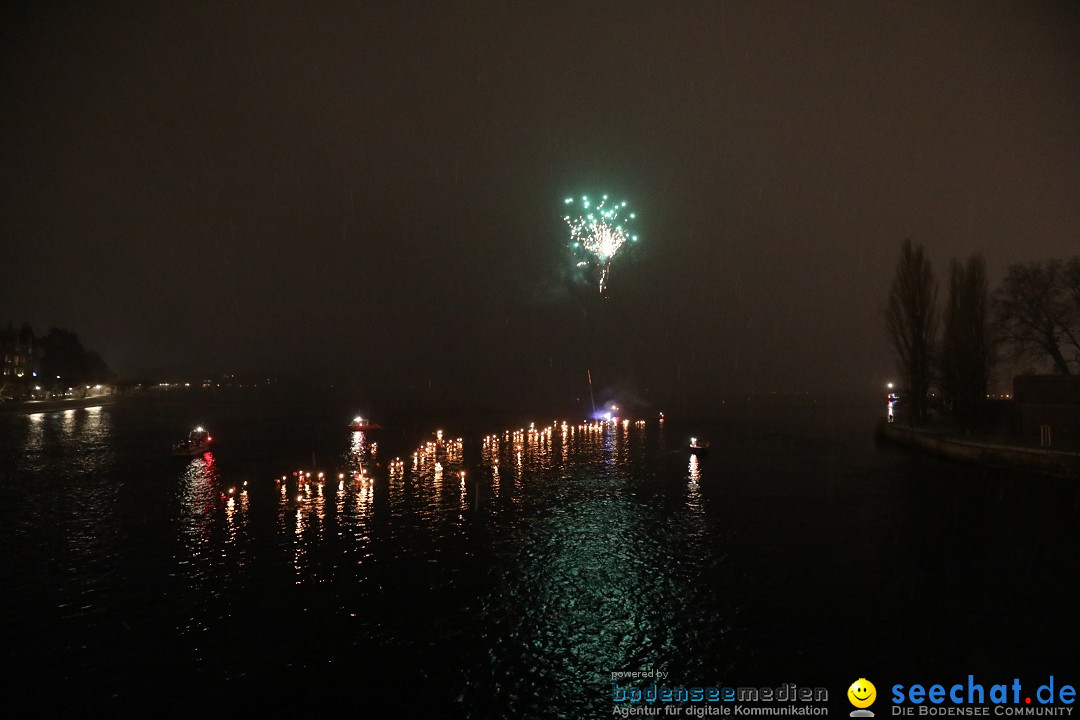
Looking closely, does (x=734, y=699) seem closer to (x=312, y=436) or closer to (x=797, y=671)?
(x=797, y=671)

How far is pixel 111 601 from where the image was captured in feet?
67.7

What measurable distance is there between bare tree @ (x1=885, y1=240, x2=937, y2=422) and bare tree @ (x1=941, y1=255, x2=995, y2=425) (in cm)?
484

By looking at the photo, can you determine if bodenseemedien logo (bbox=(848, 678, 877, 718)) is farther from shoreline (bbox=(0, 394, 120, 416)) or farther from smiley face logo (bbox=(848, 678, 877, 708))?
shoreline (bbox=(0, 394, 120, 416))

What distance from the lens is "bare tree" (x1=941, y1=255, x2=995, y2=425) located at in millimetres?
58562

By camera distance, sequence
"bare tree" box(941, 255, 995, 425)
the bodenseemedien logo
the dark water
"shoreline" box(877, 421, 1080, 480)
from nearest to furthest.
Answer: the bodenseemedien logo → the dark water → "shoreline" box(877, 421, 1080, 480) → "bare tree" box(941, 255, 995, 425)

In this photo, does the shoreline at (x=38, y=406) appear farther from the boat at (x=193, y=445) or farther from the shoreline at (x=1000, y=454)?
the shoreline at (x=1000, y=454)

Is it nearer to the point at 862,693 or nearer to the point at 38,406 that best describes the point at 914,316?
the point at 862,693

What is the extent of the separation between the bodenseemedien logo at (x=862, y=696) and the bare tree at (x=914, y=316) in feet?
213

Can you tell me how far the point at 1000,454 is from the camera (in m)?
44.2

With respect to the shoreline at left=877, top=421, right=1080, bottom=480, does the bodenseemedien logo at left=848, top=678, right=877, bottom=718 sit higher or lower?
lower

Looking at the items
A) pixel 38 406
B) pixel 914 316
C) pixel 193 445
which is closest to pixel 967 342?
pixel 914 316

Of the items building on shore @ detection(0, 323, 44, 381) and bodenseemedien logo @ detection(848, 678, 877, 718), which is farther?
building on shore @ detection(0, 323, 44, 381)

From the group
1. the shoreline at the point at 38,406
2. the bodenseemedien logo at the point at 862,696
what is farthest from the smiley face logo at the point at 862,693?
the shoreline at the point at 38,406

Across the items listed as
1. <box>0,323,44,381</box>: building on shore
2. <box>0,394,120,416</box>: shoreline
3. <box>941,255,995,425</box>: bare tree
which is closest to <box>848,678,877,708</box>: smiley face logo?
<box>941,255,995,425</box>: bare tree
